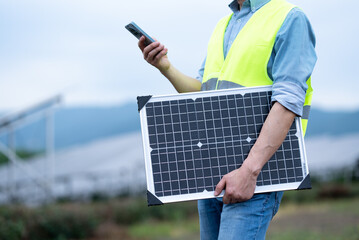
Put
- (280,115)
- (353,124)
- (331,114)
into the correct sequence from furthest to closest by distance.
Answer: (331,114) → (353,124) → (280,115)

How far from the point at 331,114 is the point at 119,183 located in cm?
2928

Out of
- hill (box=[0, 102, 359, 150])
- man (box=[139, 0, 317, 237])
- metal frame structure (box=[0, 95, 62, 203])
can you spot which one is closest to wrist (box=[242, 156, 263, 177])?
man (box=[139, 0, 317, 237])

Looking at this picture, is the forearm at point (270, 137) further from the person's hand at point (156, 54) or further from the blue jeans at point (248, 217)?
the person's hand at point (156, 54)

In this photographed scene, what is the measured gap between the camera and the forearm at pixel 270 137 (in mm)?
2410

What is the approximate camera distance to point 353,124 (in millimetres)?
39156

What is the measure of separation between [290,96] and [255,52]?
11.6 inches

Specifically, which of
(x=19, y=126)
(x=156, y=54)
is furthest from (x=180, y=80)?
(x=19, y=126)

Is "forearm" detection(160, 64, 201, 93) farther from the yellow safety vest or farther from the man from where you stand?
the yellow safety vest

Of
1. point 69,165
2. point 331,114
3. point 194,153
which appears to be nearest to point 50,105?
point 69,165

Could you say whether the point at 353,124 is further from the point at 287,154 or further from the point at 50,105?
the point at 287,154

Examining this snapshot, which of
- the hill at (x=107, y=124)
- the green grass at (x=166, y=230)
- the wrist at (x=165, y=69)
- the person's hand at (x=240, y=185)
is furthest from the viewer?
the hill at (x=107, y=124)

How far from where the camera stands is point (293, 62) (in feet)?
7.99

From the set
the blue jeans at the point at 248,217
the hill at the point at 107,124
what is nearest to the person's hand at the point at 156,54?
the blue jeans at the point at 248,217

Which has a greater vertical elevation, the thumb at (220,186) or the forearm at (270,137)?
the forearm at (270,137)
